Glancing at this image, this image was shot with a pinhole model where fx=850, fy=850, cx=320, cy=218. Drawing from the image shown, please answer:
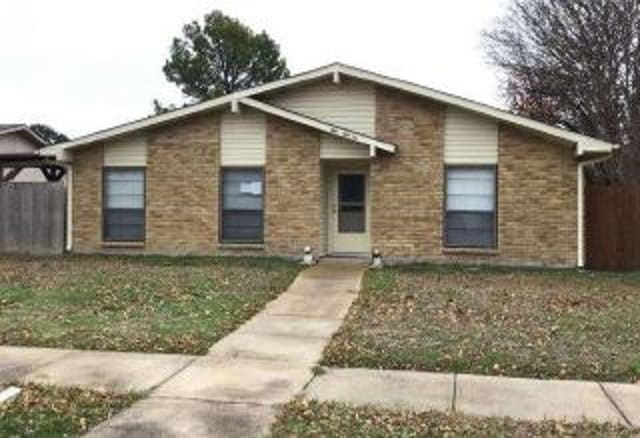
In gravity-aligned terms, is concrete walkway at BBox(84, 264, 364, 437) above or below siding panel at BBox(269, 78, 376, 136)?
below

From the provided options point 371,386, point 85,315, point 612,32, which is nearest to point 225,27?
point 612,32

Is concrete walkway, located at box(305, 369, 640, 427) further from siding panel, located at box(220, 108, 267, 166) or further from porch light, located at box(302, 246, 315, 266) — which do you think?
siding panel, located at box(220, 108, 267, 166)

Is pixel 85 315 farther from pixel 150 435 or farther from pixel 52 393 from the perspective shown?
pixel 150 435

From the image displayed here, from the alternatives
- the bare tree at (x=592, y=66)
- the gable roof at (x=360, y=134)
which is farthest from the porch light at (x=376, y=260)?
the bare tree at (x=592, y=66)

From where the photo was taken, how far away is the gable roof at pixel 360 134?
17.5 m

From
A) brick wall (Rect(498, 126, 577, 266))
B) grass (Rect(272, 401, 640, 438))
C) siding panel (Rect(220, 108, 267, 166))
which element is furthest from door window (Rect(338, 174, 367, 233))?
grass (Rect(272, 401, 640, 438))

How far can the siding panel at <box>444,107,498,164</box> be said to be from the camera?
18562 millimetres

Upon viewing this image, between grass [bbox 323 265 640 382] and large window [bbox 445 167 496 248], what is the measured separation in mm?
2360

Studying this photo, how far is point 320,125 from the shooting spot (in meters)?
18.3

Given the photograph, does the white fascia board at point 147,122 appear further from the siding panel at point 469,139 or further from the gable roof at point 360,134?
the siding panel at point 469,139

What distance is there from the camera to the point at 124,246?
20.2 meters

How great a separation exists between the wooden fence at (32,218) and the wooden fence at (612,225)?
41.4 ft

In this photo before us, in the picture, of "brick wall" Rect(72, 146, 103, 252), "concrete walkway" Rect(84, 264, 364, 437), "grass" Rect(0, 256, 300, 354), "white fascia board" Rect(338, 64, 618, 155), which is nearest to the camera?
"concrete walkway" Rect(84, 264, 364, 437)

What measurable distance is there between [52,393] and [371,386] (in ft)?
9.42
